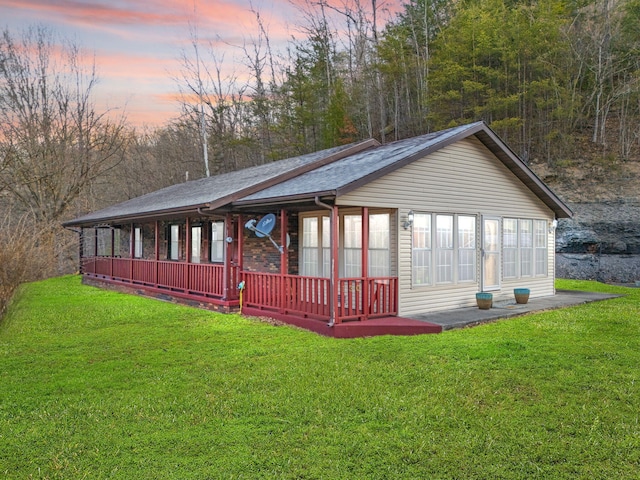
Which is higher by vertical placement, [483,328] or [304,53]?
[304,53]

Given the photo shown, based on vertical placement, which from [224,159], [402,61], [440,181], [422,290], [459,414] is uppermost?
[402,61]

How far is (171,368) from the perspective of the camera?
6.10 m

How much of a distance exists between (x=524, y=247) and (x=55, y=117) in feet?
74.3

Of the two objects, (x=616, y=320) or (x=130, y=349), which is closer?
(x=130, y=349)

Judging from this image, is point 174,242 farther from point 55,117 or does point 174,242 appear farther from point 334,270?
point 55,117

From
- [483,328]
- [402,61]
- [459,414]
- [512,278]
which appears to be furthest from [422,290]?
[402,61]

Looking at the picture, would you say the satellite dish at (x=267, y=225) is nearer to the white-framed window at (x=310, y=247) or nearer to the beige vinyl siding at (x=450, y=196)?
the white-framed window at (x=310, y=247)

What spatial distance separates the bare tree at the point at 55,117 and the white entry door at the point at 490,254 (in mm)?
19583

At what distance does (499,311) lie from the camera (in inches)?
396

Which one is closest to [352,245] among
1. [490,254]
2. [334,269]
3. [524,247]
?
[334,269]

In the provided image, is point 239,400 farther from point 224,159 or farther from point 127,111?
point 224,159

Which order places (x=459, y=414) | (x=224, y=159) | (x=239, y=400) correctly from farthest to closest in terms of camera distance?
(x=224, y=159) < (x=239, y=400) < (x=459, y=414)

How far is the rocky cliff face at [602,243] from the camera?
1958 centimetres

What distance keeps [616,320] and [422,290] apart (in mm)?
3802
